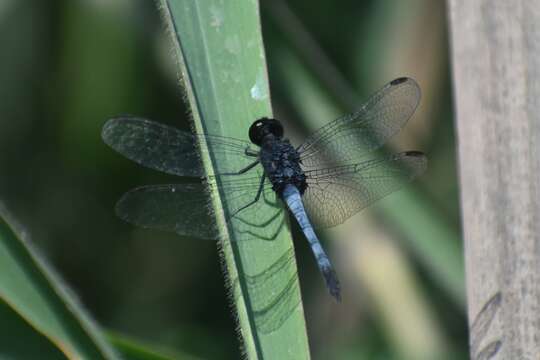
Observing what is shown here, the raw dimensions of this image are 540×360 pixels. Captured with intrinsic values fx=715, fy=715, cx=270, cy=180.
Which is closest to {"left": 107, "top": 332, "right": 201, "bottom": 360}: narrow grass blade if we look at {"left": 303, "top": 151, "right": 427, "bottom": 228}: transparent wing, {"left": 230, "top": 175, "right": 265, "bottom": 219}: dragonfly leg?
{"left": 230, "top": 175, "right": 265, "bottom": 219}: dragonfly leg

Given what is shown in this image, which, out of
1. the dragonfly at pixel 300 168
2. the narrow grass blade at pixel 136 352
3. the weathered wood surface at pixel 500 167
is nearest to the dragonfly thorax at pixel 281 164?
the dragonfly at pixel 300 168

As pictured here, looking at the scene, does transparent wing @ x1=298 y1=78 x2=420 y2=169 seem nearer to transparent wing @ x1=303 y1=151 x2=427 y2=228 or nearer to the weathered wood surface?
transparent wing @ x1=303 y1=151 x2=427 y2=228

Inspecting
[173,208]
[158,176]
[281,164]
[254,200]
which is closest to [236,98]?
[254,200]

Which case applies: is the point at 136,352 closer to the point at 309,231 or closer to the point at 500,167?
the point at 500,167

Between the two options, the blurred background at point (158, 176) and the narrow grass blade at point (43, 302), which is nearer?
the narrow grass blade at point (43, 302)

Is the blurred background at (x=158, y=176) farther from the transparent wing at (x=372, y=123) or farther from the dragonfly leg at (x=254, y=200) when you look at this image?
the dragonfly leg at (x=254, y=200)

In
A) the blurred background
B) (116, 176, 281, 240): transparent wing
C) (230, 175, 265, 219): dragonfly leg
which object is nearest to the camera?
(230, 175, 265, 219): dragonfly leg

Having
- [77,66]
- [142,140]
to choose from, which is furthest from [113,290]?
[142,140]
